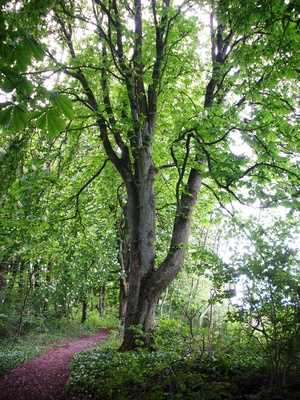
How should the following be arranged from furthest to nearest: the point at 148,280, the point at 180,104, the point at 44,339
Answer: the point at 44,339 → the point at 180,104 → the point at 148,280

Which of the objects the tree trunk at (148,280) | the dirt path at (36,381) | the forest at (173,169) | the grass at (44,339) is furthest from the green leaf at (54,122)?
the grass at (44,339)

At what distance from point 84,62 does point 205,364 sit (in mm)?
6908

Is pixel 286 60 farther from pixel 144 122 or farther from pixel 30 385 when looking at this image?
pixel 30 385

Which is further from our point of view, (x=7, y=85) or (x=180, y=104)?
(x=180, y=104)

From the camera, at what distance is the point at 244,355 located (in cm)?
430

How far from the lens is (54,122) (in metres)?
1.64

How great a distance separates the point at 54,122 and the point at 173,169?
821 cm

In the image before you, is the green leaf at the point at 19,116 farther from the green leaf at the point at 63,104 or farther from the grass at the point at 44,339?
the grass at the point at 44,339

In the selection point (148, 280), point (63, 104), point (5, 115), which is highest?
point (63, 104)

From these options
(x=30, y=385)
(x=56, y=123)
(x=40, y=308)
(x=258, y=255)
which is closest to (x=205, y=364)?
(x=258, y=255)

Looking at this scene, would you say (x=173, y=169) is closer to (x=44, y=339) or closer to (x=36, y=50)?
(x=36, y=50)

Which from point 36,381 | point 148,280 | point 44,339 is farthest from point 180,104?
point 44,339

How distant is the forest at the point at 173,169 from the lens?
10.2ft

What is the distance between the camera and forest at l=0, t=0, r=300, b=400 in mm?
3119
